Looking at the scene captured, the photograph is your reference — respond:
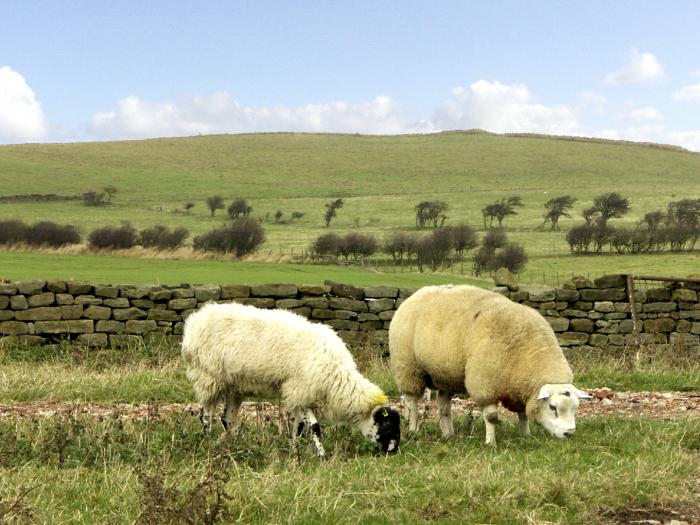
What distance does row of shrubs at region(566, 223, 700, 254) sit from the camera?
4784 centimetres

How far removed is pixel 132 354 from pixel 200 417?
18.6 feet

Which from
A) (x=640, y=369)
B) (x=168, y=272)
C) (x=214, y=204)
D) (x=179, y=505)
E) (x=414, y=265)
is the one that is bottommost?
(x=414, y=265)

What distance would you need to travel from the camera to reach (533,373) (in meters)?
8.73

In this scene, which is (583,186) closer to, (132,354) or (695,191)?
(695,191)

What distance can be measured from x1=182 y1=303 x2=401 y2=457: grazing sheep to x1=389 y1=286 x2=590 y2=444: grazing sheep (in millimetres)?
879

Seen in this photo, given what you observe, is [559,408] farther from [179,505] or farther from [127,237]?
[127,237]

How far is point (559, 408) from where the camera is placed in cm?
834

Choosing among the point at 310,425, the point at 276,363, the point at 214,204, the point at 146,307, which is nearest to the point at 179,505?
the point at 310,425

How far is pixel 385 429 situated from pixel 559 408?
1619 millimetres

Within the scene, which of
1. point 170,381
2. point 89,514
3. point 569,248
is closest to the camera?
point 89,514

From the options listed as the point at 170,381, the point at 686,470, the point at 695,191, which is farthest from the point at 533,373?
the point at 695,191

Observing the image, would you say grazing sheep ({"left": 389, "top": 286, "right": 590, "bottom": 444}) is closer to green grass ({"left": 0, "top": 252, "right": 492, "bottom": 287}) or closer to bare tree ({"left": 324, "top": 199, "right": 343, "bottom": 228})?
green grass ({"left": 0, "top": 252, "right": 492, "bottom": 287})

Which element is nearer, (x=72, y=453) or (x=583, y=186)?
(x=72, y=453)

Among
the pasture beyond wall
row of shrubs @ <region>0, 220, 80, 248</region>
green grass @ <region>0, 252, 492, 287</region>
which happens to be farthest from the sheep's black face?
row of shrubs @ <region>0, 220, 80, 248</region>
